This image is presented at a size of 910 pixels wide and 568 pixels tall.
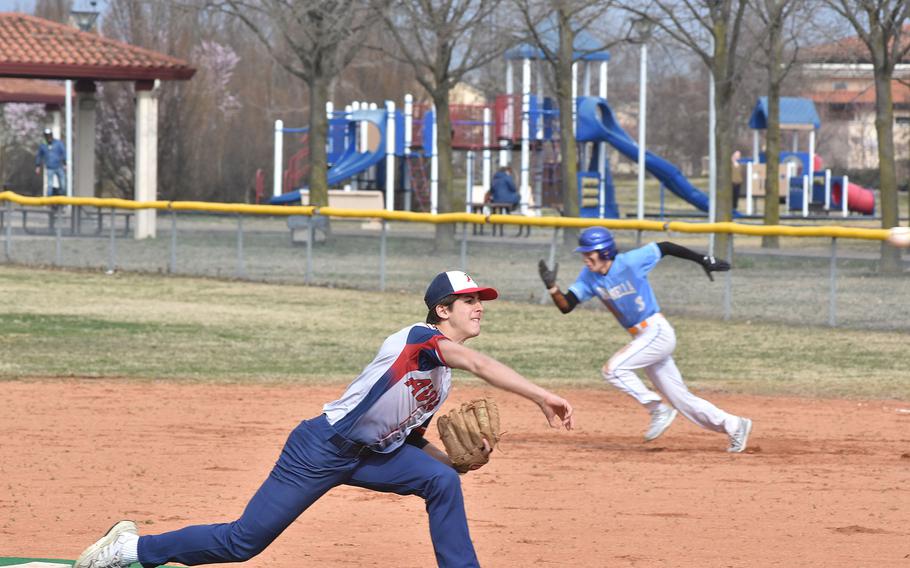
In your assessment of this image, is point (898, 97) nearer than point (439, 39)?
No

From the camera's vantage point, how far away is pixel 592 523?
8.12m

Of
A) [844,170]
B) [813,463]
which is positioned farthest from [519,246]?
[844,170]

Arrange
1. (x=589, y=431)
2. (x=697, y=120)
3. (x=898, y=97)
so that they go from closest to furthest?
(x=589, y=431) < (x=697, y=120) < (x=898, y=97)

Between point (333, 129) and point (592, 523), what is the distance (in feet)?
120

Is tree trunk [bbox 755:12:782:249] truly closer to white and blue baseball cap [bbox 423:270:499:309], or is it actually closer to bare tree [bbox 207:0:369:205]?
bare tree [bbox 207:0:369:205]

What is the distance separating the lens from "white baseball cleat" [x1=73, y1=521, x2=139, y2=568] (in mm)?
6078

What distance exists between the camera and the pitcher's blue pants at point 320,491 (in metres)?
5.80

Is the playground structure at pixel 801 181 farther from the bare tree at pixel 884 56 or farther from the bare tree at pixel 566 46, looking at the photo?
the bare tree at pixel 884 56

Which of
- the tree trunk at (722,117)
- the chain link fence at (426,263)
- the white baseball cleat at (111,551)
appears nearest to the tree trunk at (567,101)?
the tree trunk at (722,117)

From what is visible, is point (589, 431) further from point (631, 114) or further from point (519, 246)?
point (631, 114)

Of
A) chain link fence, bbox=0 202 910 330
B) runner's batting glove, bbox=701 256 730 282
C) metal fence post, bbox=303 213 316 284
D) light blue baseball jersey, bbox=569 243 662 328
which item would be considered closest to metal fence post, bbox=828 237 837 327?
chain link fence, bbox=0 202 910 330

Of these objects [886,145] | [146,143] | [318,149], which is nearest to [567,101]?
[318,149]

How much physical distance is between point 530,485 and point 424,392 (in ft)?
12.0

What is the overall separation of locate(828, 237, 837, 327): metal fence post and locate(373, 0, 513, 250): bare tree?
10453mm
